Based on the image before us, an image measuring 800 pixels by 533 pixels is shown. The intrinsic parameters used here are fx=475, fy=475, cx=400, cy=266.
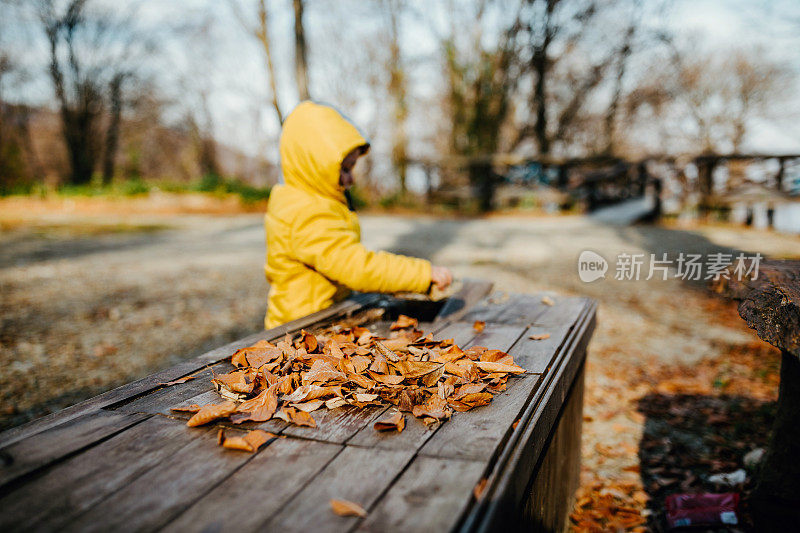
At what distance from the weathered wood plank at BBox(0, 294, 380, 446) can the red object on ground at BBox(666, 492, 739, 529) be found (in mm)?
1822

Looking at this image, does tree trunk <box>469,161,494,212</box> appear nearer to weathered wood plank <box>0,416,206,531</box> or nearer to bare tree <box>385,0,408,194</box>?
bare tree <box>385,0,408,194</box>

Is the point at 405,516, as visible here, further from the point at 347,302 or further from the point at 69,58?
the point at 69,58

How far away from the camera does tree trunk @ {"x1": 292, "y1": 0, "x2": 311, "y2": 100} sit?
9.66 m

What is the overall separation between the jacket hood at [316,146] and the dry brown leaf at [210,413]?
4.21ft

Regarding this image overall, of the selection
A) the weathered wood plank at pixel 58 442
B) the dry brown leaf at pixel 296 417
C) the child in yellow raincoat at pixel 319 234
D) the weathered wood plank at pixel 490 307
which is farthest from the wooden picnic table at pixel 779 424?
the weathered wood plank at pixel 58 442

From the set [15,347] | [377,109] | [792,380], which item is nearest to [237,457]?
[792,380]

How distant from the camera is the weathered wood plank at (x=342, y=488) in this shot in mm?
853

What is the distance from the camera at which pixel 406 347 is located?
165 cm

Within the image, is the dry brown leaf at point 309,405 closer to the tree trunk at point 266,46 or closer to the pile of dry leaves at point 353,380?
A: the pile of dry leaves at point 353,380

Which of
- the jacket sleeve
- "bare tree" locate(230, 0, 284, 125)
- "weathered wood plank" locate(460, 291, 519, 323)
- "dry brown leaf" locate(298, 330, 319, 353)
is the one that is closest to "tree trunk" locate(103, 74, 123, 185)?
"bare tree" locate(230, 0, 284, 125)

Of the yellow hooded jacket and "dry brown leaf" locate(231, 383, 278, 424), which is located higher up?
the yellow hooded jacket

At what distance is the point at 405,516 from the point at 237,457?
1.39 feet

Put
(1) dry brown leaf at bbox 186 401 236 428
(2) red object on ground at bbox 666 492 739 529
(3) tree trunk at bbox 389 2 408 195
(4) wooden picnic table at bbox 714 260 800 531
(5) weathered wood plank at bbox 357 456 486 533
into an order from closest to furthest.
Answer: (5) weathered wood plank at bbox 357 456 486 533 < (1) dry brown leaf at bbox 186 401 236 428 < (4) wooden picnic table at bbox 714 260 800 531 < (2) red object on ground at bbox 666 492 739 529 < (3) tree trunk at bbox 389 2 408 195

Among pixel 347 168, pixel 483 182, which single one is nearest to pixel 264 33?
pixel 483 182
